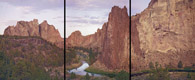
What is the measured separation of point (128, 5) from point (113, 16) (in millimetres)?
382

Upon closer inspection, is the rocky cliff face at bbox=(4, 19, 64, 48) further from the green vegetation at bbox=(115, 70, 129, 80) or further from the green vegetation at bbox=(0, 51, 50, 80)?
the green vegetation at bbox=(115, 70, 129, 80)

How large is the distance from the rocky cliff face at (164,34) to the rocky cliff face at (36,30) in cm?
161

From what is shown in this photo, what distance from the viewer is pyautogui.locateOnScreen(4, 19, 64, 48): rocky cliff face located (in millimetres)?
4746

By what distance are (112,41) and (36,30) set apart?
1.60 metres

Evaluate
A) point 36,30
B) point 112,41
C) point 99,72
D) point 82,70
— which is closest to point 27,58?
point 36,30

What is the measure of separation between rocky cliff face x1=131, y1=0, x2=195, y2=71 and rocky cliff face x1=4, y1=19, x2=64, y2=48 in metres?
1.61

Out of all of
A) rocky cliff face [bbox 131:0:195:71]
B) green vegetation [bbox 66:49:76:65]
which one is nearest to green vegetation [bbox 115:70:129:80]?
rocky cliff face [bbox 131:0:195:71]

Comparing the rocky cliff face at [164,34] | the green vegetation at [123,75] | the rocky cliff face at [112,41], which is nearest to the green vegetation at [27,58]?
the rocky cliff face at [112,41]

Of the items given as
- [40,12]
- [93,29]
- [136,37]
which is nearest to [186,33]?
[136,37]

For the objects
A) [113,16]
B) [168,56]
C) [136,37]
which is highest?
[113,16]

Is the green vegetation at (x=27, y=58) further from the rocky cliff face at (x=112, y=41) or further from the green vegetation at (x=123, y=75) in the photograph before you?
the green vegetation at (x=123, y=75)

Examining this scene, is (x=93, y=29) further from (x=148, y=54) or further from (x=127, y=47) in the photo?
(x=148, y=54)

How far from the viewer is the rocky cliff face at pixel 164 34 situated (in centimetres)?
462

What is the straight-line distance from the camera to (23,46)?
484 centimetres
